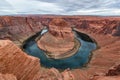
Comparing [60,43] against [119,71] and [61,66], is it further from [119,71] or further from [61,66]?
[119,71]

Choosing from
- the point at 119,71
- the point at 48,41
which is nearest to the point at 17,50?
the point at 119,71

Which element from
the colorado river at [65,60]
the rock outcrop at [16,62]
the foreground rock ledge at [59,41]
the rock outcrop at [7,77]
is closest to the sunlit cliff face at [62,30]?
the foreground rock ledge at [59,41]

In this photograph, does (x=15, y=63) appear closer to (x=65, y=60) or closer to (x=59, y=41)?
(x=65, y=60)

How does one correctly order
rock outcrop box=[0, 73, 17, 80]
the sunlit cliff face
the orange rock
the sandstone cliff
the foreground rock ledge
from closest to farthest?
rock outcrop box=[0, 73, 17, 80] → the sandstone cliff → the foreground rock ledge → the orange rock → the sunlit cliff face

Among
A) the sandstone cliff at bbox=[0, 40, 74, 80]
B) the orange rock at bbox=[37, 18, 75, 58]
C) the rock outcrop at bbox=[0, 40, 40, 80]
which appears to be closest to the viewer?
the sandstone cliff at bbox=[0, 40, 74, 80]

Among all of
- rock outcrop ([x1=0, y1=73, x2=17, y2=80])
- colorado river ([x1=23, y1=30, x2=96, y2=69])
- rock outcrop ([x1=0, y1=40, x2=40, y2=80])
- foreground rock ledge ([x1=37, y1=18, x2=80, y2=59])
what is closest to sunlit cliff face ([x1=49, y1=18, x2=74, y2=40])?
foreground rock ledge ([x1=37, y1=18, x2=80, y2=59])

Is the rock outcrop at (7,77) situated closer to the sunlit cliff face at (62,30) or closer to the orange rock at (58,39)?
the orange rock at (58,39)

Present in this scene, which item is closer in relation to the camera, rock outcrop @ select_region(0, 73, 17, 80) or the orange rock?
rock outcrop @ select_region(0, 73, 17, 80)

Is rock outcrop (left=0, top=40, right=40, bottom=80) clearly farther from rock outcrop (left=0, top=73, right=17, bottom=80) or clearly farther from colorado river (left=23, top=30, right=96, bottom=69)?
colorado river (left=23, top=30, right=96, bottom=69)

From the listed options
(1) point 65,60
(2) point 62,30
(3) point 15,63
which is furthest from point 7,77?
(2) point 62,30
